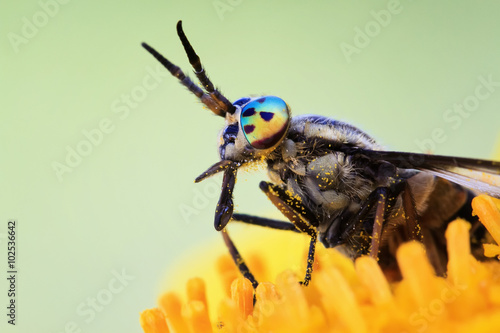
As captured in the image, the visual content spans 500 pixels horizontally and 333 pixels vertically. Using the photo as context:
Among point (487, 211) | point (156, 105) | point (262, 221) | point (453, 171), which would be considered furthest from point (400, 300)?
point (156, 105)

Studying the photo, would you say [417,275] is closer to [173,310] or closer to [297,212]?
[297,212]

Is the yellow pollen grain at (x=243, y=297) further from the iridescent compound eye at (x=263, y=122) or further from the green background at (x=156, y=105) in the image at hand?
the green background at (x=156, y=105)

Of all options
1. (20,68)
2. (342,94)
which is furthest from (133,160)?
(342,94)

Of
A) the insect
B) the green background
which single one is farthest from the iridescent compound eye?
the green background

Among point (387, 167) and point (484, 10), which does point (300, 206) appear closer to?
point (387, 167)

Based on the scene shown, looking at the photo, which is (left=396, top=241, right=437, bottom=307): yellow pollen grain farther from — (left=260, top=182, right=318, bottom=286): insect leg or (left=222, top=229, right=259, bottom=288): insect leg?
(left=222, top=229, right=259, bottom=288): insect leg
